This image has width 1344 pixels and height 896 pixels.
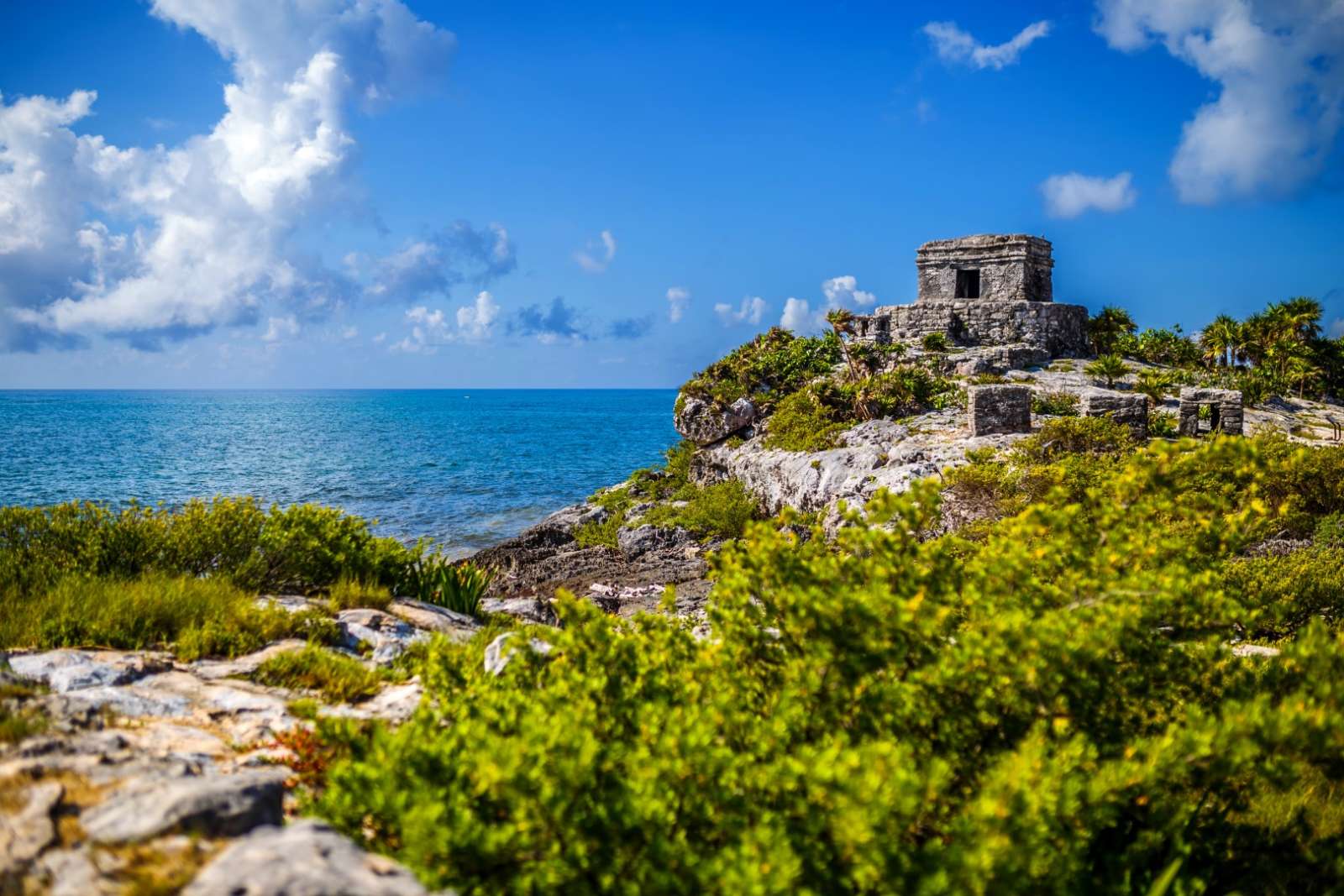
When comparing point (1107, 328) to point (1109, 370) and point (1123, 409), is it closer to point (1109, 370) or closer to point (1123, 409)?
point (1109, 370)

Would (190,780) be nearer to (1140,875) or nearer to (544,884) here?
(544,884)

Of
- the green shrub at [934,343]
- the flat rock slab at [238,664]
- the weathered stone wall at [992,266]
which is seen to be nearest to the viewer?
the flat rock slab at [238,664]

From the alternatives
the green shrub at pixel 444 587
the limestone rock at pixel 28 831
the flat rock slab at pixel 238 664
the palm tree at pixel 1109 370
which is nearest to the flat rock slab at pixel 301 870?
the limestone rock at pixel 28 831

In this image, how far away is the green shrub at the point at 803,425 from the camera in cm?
2780

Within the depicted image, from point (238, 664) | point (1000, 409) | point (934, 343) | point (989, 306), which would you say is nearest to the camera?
point (238, 664)

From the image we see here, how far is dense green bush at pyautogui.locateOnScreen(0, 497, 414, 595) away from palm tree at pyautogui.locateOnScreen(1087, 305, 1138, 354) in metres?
42.8

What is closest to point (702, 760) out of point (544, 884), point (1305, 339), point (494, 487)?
point (544, 884)

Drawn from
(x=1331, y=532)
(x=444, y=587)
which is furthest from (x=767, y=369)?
(x=444, y=587)

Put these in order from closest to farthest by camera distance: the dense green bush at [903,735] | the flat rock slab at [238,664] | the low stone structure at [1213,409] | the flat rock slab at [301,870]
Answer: the flat rock slab at [301,870]
the dense green bush at [903,735]
the flat rock slab at [238,664]
the low stone structure at [1213,409]

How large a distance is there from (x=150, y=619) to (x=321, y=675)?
2215mm

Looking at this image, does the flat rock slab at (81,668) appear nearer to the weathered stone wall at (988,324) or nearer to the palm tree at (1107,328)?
the weathered stone wall at (988,324)

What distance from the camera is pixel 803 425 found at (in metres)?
29.5

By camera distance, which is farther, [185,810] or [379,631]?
[379,631]

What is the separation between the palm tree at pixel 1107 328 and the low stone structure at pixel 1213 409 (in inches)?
808
